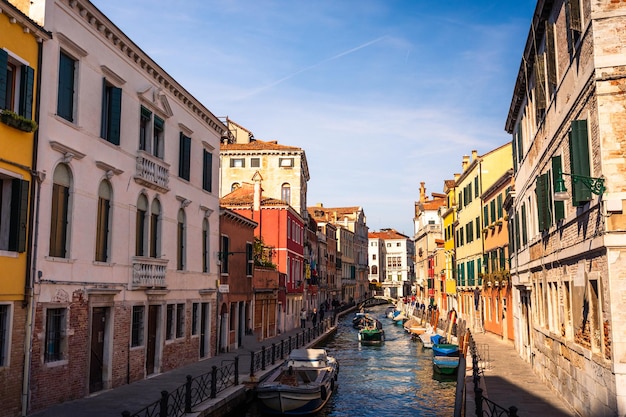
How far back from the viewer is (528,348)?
20375mm

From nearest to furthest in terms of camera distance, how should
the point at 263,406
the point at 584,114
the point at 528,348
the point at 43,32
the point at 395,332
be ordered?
the point at 584,114 < the point at 43,32 < the point at 263,406 < the point at 528,348 < the point at 395,332

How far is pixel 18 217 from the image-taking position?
37.9 feet

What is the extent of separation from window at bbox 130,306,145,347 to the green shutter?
558cm

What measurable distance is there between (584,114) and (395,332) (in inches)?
1525

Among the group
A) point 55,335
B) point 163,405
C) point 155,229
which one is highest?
point 155,229

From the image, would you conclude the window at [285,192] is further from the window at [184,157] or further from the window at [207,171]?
→ the window at [184,157]

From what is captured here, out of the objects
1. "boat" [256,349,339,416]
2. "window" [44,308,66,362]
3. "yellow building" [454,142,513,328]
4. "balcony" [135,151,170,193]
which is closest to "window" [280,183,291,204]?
"yellow building" [454,142,513,328]

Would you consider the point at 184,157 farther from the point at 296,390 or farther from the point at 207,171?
the point at 296,390

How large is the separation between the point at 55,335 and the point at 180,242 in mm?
7365

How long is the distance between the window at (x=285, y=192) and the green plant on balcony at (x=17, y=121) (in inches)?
1396

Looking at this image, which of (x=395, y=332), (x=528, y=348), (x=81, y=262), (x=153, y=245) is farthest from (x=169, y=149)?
(x=395, y=332)

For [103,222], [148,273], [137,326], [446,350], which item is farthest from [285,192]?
[103,222]

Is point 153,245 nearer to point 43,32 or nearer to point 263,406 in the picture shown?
point 263,406

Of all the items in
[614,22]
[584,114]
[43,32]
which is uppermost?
[43,32]
